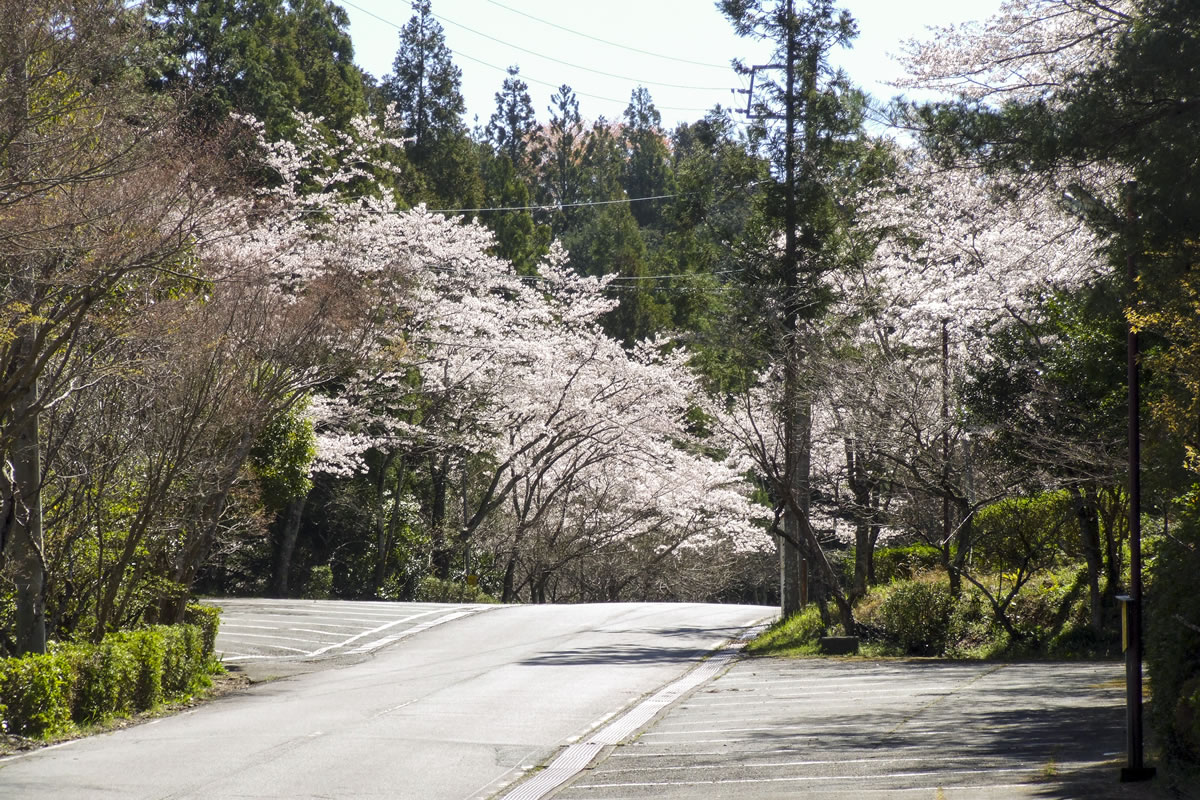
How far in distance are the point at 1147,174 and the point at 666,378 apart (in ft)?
78.1

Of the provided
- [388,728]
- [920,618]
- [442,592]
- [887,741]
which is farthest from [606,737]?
[442,592]

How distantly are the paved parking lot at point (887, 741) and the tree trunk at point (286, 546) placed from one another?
18.5 meters

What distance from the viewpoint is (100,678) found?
39.0ft

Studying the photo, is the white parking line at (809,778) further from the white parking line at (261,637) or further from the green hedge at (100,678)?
the white parking line at (261,637)

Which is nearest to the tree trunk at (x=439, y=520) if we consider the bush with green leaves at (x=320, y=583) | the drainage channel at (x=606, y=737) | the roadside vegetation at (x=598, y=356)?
the roadside vegetation at (x=598, y=356)

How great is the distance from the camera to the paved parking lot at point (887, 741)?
807 centimetres

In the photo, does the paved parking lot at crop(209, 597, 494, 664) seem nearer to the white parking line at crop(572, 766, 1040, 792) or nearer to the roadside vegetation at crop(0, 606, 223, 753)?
the roadside vegetation at crop(0, 606, 223, 753)

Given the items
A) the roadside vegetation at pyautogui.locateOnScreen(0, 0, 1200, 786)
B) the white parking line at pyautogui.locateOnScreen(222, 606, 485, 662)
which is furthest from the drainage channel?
the white parking line at pyautogui.locateOnScreen(222, 606, 485, 662)

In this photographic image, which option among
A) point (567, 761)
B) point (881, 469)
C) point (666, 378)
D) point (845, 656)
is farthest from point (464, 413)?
point (567, 761)

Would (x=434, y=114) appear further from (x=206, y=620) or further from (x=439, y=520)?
(x=206, y=620)

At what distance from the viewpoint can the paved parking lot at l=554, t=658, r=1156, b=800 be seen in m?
8.07

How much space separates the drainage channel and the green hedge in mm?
4816

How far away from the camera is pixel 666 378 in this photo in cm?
3262

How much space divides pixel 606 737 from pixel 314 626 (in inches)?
469
